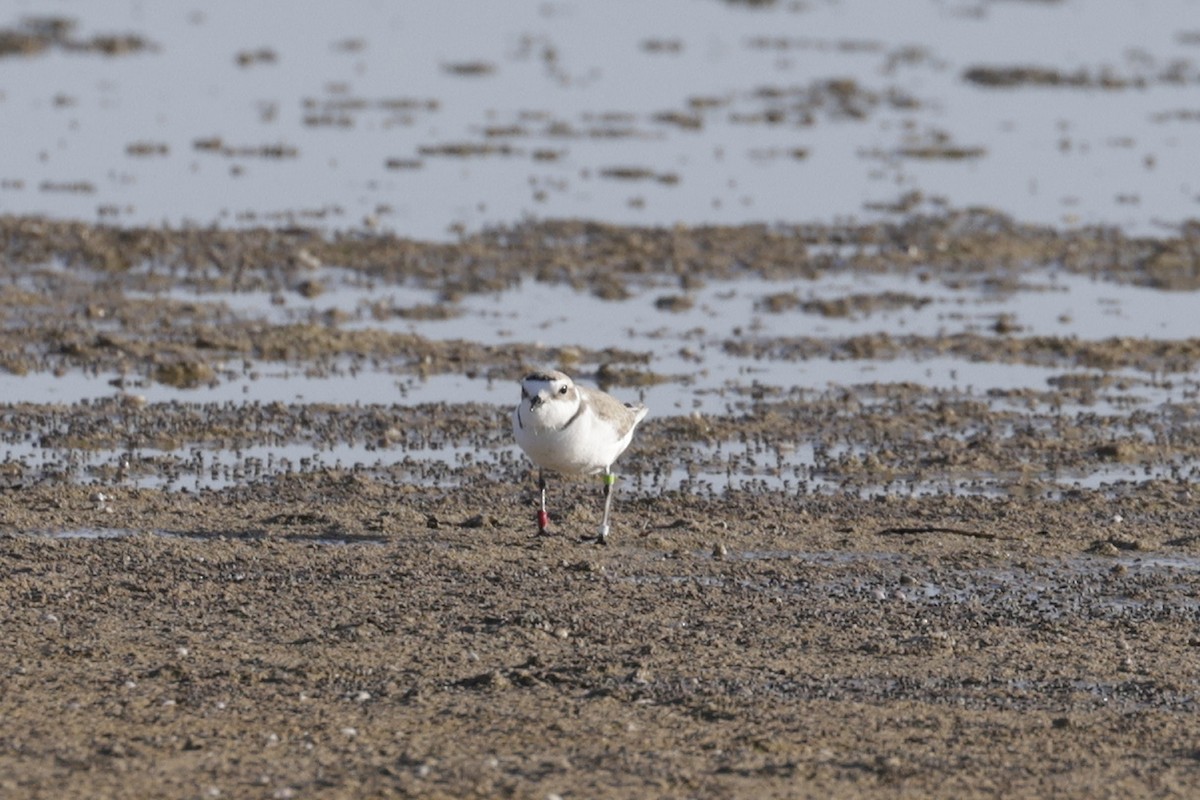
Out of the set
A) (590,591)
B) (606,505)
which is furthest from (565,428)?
(590,591)

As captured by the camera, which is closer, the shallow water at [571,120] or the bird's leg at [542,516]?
the bird's leg at [542,516]

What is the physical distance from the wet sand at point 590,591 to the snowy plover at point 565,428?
51 cm

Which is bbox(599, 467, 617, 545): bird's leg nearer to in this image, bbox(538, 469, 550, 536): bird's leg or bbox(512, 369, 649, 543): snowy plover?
bbox(512, 369, 649, 543): snowy plover

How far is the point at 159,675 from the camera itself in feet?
31.8

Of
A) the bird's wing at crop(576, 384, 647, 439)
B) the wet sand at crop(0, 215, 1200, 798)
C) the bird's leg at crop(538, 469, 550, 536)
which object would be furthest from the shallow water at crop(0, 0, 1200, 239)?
the bird's leg at crop(538, 469, 550, 536)

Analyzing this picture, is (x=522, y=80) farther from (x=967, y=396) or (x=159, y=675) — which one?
(x=159, y=675)

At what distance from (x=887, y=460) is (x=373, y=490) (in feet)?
12.7

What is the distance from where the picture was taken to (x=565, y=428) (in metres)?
12.2

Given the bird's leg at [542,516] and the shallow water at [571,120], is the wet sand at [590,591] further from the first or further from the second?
the shallow water at [571,120]

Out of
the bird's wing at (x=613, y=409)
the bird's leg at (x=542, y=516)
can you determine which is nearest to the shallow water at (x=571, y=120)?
the bird's wing at (x=613, y=409)

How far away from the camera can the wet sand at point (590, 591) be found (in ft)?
28.9

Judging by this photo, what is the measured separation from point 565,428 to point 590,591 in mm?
1181

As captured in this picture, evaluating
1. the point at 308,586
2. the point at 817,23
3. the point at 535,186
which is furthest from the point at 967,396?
the point at 817,23

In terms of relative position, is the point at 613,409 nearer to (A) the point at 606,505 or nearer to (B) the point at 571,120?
(A) the point at 606,505
